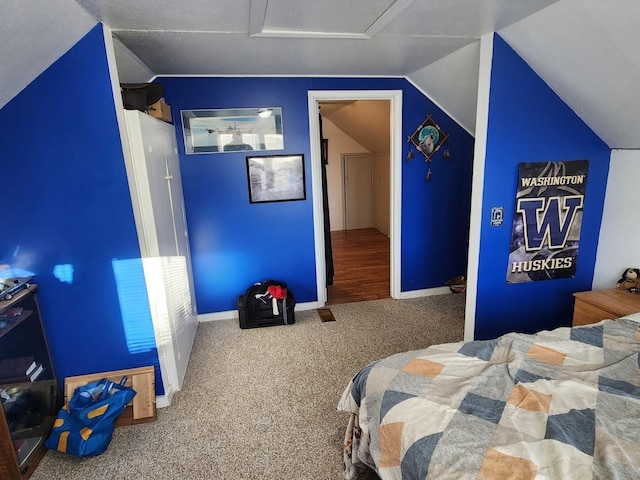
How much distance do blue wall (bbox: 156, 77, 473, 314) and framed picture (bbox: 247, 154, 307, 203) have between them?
6cm

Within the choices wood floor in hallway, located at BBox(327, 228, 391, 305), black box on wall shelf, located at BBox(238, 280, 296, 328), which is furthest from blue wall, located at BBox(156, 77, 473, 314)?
wood floor in hallway, located at BBox(327, 228, 391, 305)

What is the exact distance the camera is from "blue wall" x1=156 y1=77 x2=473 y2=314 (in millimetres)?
3133

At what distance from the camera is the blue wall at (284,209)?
3.13 meters

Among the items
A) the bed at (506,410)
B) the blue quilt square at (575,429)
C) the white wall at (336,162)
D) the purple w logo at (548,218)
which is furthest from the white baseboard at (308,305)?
the white wall at (336,162)

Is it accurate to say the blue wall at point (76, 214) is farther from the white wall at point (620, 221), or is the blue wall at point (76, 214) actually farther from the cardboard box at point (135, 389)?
the white wall at point (620, 221)

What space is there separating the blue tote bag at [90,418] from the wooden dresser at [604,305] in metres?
2.87

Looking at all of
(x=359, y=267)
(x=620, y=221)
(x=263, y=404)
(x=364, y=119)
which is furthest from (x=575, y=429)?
(x=364, y=119)

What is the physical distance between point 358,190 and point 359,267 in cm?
254

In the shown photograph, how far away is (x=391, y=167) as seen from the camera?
11.6 feet

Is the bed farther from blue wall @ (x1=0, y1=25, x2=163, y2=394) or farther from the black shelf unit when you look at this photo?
the black shelf unit

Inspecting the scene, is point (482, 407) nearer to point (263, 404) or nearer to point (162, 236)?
point (263, 404)

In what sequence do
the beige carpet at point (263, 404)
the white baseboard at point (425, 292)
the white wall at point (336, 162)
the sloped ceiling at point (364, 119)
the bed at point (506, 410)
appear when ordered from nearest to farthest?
the bed at point (506, 410), the beige carpet at point (263, 404), the white baseboard at point (425, 292), the sloped ceiling at point (364, 119), the white wall at point (336, 162)

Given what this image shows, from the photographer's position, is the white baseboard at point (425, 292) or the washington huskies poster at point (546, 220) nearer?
the washington huskies poster at point (546, 220)

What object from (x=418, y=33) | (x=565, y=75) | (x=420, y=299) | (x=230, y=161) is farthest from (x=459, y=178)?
(x=230, y=161)
